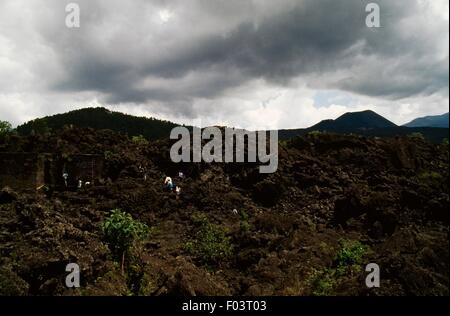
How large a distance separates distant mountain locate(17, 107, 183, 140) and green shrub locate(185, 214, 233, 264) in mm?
56285

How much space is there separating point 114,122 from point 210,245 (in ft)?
216

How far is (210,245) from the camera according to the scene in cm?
1226

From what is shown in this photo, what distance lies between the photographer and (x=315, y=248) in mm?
11469

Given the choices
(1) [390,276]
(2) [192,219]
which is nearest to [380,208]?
(1) [390,276]

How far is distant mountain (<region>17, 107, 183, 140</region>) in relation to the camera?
234ft

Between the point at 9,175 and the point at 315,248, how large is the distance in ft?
42.0

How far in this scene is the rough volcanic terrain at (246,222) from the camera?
9.28 m

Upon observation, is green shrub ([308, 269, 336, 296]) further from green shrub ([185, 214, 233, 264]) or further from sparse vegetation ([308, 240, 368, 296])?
green shrub ([185, 214, 233, 264])

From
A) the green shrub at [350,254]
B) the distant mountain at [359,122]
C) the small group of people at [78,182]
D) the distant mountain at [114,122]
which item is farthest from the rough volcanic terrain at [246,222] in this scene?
the distant mountain at [359,122]
